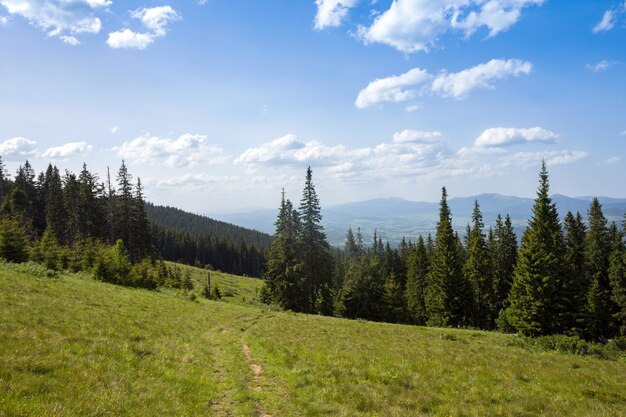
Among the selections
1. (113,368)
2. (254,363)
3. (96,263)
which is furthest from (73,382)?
(96,263)

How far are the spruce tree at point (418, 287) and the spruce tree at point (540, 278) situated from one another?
28103mm

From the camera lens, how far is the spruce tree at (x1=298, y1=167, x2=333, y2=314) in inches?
2174

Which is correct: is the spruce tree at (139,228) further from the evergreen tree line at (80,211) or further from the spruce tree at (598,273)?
the spruce tree at (598,273)

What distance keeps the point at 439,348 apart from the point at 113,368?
1884 cm

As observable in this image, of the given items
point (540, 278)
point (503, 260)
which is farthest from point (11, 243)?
point (503, 260)

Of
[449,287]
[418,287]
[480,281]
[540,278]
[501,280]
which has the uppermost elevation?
[540,278]

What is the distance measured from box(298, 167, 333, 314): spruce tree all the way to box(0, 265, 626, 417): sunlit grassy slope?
32.4 meters

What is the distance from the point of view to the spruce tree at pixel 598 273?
53.1 meters

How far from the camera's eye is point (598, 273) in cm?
5566

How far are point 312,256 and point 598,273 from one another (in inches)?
1807

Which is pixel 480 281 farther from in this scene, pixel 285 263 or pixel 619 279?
pixel 285 263

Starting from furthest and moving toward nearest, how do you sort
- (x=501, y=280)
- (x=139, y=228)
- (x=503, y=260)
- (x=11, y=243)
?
(x=139, y=228)
(x=503, y=260)
(x=501, y=280)
(x=11, y=243)

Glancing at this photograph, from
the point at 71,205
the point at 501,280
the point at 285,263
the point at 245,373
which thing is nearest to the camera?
the point at 245,373

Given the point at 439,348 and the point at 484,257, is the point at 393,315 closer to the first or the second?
the point at 484,257
